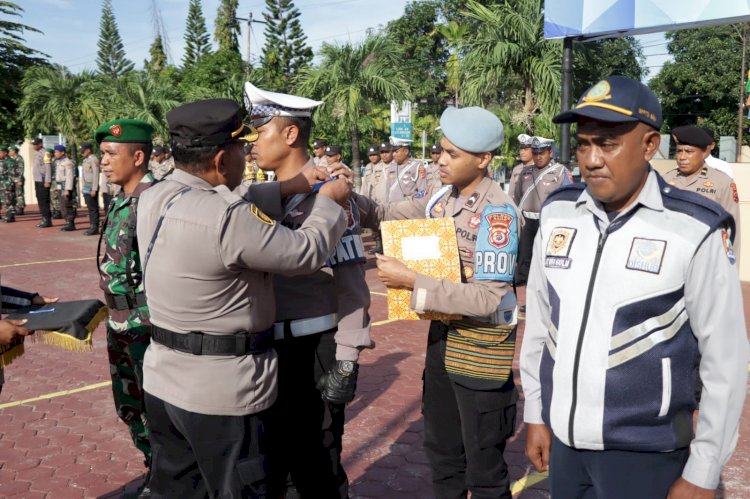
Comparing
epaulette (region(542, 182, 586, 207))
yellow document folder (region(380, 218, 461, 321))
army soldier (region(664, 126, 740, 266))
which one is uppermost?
army soldier (region(664, 126, 740, 266))

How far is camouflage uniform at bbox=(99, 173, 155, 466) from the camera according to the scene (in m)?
3.87

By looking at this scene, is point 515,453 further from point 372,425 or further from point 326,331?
point 326,331

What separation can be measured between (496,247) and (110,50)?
244ft

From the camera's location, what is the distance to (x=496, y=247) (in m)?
2.91

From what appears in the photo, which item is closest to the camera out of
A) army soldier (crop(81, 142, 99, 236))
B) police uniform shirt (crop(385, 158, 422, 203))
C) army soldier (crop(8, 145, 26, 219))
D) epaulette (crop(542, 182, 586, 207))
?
epaulette (crop(542, 182, 586, 207))

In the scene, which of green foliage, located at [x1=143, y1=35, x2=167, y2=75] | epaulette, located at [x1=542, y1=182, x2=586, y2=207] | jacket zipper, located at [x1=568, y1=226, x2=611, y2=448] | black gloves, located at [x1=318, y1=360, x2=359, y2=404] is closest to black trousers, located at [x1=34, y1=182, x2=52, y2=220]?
black gloves, located at [x1=318, y1=360, x2=359, y2=404]

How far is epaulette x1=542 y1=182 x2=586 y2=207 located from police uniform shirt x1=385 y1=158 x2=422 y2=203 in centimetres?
1071

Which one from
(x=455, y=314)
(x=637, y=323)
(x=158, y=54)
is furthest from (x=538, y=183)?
(x=158, y=54)

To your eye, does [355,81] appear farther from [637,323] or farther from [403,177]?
[637,323]

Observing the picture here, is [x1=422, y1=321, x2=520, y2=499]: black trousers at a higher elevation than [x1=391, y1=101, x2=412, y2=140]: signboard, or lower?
lower

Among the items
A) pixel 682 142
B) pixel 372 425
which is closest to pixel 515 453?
pixel 372 425

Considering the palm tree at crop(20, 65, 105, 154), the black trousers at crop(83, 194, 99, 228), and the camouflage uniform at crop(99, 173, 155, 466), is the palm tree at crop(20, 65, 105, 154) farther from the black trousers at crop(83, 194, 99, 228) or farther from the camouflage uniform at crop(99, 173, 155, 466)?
the camouflage uniform at crop(99, 173, 155, 466)

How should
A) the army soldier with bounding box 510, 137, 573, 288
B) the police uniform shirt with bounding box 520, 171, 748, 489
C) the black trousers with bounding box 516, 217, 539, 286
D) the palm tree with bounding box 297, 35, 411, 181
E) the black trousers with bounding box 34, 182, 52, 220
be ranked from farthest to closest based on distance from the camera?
1. the black trousers with bounding box 34, 182, 52, 220
2. the palm tree with bounding box 297, 35, 411, 181
3. the army soldier with bounding box 510, 137, 573, 288
4. the black trousers with bounding box 516, 217, 539, 286
5. the police uniform shirt with bounding box 520, 171, 748, 489

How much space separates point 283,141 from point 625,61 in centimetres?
4513
